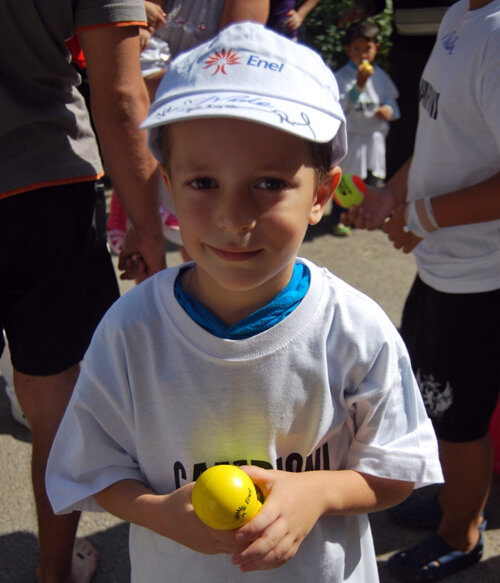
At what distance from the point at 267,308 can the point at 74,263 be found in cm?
89

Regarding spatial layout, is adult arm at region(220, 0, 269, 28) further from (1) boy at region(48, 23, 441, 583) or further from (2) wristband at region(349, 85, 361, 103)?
(2) wristband at region(349, 85, 361, 103)

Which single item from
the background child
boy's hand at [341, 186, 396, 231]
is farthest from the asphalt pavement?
the background child

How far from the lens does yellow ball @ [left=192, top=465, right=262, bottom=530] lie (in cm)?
111

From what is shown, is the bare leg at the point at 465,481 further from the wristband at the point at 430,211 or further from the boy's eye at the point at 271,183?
the boy's eye at the point at 271,183

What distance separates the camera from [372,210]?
7.90 ft

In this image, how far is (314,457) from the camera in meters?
1.34

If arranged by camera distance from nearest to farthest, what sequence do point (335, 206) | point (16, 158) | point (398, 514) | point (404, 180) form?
point (16, 158)
point (404, 180)
point (398, 514)
point (335, 206)

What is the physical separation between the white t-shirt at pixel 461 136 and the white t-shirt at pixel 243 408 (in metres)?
0.85

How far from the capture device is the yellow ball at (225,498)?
Answer: 1.11 metres

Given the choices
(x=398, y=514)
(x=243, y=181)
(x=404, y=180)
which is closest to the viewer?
(x=243, y=181)

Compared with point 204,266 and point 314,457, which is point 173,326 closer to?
point 204,266

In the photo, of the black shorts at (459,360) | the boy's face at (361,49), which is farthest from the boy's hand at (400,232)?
the boy's face at (361,49)

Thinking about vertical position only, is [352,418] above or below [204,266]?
below

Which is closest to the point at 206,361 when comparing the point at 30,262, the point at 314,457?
the point at 314,457
